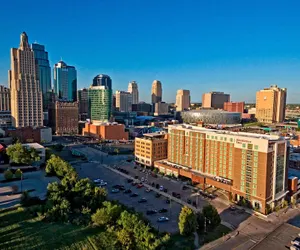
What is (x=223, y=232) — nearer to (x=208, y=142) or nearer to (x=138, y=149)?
(x=208, y=142)

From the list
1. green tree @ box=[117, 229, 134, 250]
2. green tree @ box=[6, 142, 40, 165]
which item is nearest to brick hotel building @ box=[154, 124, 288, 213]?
green tree @ box=[117, 229, 134, 250]

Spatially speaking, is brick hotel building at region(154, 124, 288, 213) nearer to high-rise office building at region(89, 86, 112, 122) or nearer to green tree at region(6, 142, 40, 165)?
green tree at region(6, 142, 40, 165)

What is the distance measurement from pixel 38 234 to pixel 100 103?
142678 mm

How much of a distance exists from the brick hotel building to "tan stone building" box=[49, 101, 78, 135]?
319 ft

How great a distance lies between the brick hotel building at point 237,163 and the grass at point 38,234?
2749 centimetres

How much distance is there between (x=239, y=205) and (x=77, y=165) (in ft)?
161

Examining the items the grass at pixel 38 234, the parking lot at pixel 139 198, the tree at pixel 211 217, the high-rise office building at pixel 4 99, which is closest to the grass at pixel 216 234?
the tree at pixel 211 217

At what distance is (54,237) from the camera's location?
→ 1214 inches

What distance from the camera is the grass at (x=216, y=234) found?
33156 mm

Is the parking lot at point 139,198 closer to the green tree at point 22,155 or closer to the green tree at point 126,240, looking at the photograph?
the green tree at point 126,240

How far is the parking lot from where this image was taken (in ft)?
124

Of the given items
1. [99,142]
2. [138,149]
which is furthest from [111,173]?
[99,142]

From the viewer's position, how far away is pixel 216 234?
3453cm

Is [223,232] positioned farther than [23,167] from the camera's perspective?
No
